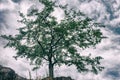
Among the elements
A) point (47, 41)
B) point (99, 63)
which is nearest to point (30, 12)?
point (47, 41)

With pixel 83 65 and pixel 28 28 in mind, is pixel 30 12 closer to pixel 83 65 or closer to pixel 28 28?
pixel 28 28

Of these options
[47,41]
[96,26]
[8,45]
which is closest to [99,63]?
[96,26]

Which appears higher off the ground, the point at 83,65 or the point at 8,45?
the point at 8,45

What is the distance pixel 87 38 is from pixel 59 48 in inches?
171

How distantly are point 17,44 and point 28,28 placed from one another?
3.13 m

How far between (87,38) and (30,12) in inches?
359

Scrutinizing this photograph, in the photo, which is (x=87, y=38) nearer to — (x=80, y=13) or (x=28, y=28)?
(x=80, y=13)

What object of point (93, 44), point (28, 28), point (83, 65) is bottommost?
point (83, 65)

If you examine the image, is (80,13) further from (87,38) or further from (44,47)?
(44,47)

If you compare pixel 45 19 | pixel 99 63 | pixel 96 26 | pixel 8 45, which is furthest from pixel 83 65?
pixel 8 45

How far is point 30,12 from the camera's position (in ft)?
134

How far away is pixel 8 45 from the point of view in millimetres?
42562

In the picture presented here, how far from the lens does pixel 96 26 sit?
4166 cm

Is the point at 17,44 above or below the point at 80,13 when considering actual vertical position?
below
